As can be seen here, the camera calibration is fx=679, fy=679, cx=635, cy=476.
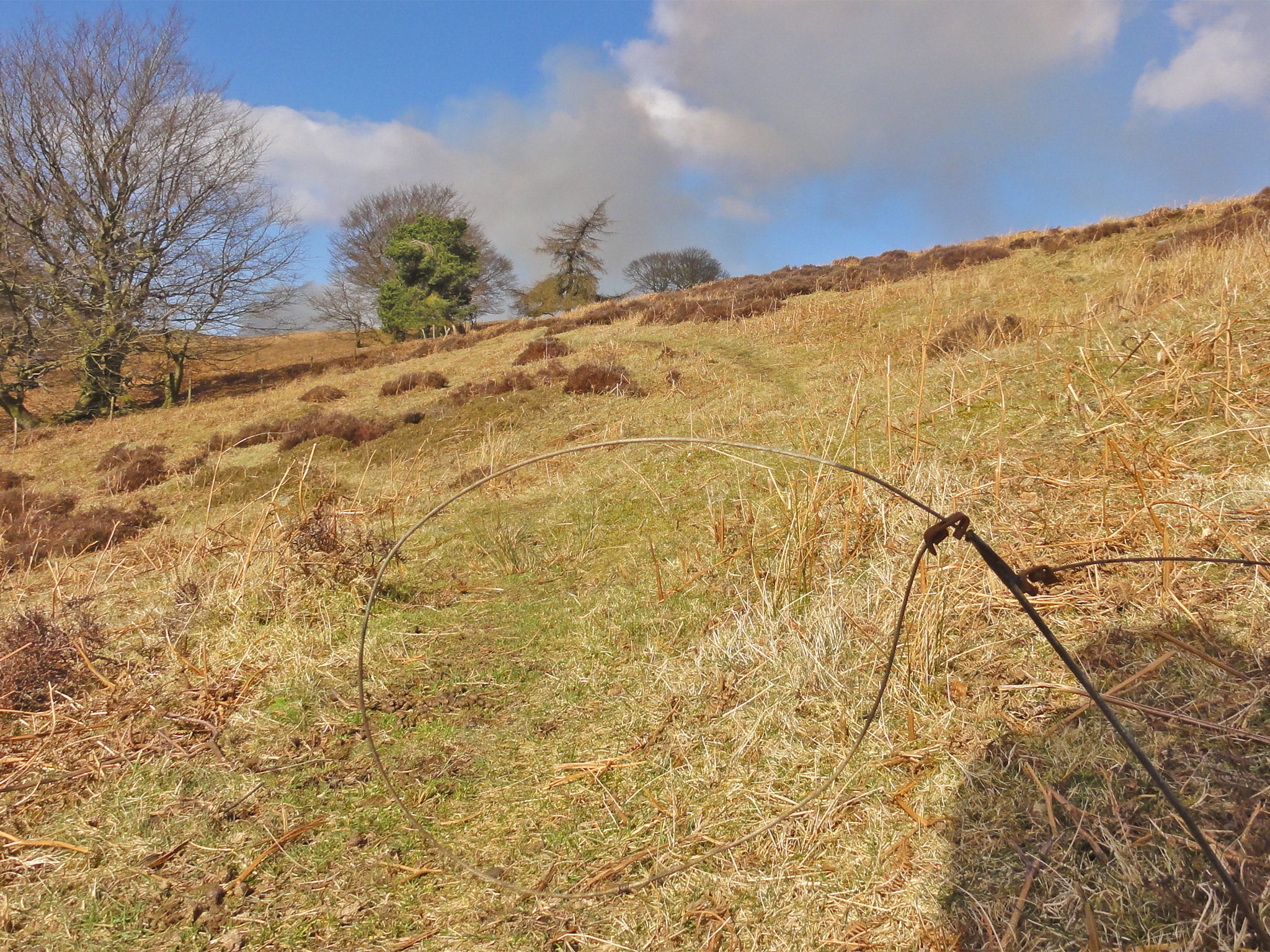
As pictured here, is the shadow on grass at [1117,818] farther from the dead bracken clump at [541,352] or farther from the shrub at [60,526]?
the dead bracken clump at [541,352]

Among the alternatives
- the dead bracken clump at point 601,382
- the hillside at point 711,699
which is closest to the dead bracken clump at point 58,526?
the hillside at point 711,699

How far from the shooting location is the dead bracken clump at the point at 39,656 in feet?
10.1

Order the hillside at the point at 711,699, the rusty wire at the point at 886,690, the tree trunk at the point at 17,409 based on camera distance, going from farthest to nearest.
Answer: the tree trunk at the point at 17,409 < the hillside at the point at 711,699 < the rusty wire at the point at 886,690

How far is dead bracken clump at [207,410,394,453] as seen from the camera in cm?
1065

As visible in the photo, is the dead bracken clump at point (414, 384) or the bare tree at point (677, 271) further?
the bare tree at point (677, 271)

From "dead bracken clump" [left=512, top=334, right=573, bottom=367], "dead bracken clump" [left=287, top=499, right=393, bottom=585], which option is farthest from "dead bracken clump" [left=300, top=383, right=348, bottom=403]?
"dead bracken clump" [left=287, top=499, right=393, bottom=585]

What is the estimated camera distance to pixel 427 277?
105 ft

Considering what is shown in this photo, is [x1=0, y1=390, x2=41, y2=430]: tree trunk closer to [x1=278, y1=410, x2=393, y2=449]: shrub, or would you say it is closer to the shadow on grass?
[x1=278, y1=410, x2=393, y2=449]: shrub

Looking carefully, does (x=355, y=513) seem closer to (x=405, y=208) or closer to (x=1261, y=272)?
(x=1261, y=272)

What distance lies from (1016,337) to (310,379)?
19.6 m

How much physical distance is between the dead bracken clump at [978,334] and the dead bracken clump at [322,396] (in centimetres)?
1204

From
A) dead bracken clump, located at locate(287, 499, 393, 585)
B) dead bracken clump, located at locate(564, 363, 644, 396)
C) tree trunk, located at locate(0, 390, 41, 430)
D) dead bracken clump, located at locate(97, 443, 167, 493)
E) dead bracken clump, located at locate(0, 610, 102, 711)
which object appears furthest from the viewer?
tree trunk, located at locate(0, 390, 41, 430)

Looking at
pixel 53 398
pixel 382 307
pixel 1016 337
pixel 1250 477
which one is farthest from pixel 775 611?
pixel 382 307

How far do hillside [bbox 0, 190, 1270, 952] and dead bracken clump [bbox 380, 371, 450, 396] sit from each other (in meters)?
8.37
